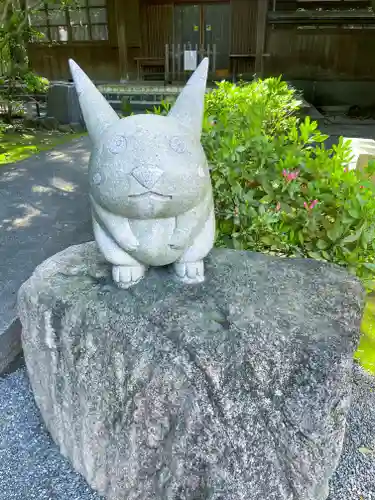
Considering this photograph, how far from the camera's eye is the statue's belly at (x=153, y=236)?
1.80 metres

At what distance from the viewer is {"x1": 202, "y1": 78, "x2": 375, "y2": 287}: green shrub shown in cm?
252

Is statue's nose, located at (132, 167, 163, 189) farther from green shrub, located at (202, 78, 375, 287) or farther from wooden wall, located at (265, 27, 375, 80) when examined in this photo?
wooden wall, located at (265, 27, 375, 80)

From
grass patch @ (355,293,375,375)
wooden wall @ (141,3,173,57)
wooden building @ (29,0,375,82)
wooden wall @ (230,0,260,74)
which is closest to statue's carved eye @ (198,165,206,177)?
grass patch @ (355,293,375,375)

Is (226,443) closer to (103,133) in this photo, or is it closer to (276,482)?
(276,482)

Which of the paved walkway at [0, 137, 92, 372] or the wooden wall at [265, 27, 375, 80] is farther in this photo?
the wooden wall at [265, 27, 375, 80]

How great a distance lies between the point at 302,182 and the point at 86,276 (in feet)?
4.91


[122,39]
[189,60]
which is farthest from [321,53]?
[122,39]

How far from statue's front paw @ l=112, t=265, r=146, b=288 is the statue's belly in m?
0.14

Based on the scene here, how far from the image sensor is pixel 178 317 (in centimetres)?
176

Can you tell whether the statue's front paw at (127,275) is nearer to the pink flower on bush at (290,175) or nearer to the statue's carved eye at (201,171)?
the statue's carved eye at (201,171)

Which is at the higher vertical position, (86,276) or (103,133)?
(103,133)

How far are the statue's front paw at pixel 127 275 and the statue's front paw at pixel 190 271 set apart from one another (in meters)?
0.17

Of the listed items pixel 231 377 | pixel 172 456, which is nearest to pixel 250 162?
pixel 231 377

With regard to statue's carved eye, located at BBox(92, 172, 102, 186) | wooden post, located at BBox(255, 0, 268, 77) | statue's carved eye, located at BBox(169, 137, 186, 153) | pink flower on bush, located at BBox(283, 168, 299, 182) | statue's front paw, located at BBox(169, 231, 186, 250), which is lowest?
statue's front paw, located at BBox(169, 231, 186, 250)
